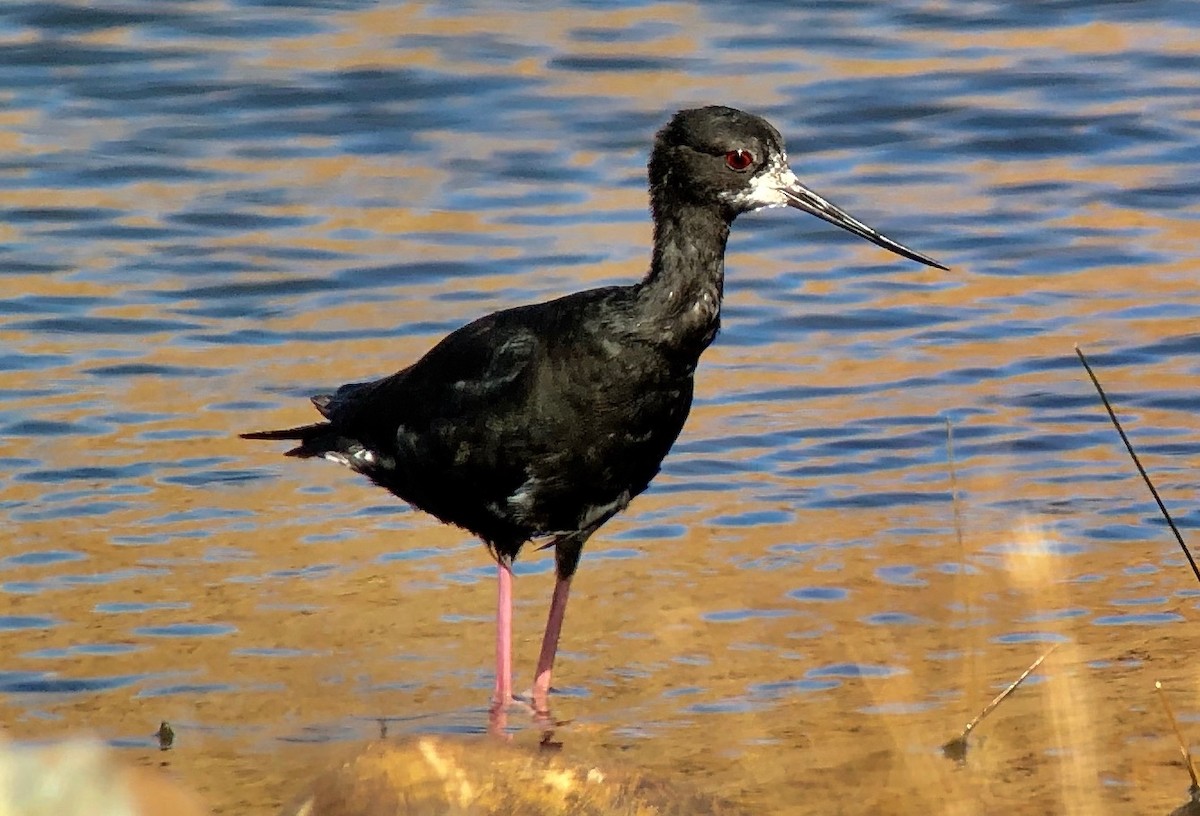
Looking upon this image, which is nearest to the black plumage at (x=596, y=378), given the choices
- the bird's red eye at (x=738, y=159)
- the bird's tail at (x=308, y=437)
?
the bird's red eye at (x=738, y=159)

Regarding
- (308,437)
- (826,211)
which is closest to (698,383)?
(308,437)

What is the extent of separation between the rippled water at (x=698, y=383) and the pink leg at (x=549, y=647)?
9 cm

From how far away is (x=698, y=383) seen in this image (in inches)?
334

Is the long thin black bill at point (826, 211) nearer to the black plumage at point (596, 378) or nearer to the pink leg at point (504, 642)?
the black plumage at point (596, 378)

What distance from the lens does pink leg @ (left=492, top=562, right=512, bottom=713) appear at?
235 inches

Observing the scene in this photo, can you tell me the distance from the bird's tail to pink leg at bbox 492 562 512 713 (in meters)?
0.77

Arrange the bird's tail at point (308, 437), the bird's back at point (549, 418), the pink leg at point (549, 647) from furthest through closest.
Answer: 1. the bird's tail at point (308, 437)
2. the pink leg at point (549, 647)
3. the bird's back at point (549, 418)

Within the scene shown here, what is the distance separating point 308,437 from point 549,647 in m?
1.25

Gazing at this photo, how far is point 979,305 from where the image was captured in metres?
9.25

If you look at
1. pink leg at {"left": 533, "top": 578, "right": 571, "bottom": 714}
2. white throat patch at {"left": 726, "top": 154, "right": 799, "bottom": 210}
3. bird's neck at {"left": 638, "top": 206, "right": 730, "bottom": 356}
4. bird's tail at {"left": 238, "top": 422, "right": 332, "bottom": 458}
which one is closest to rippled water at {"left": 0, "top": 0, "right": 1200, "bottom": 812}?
pink leg at {"left": 533, "top": 578, "right": 571, "bottom": 714}

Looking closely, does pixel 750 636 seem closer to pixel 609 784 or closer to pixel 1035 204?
pixel 609 784

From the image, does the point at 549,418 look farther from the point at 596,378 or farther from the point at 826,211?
the point at 826,211

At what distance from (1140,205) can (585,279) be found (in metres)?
2.63

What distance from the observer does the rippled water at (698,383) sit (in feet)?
19.4
